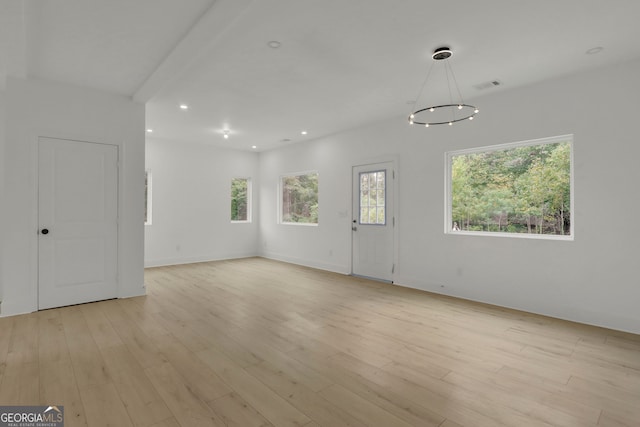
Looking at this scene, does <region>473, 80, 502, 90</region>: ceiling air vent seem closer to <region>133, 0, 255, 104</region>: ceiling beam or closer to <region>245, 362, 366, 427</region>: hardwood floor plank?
<region>133, 0, 255, 104</region>: ceiling beam

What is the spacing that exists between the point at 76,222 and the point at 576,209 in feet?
20.6

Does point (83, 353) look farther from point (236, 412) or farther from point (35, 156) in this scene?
point (35, 156)

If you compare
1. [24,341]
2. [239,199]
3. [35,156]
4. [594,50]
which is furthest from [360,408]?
[239,199]

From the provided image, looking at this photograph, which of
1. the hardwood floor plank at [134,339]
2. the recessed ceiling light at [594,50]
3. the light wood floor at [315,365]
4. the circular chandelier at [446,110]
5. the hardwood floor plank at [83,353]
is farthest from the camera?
the circular chandelier at [446,110]

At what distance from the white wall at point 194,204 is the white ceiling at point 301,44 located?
270 centimetres

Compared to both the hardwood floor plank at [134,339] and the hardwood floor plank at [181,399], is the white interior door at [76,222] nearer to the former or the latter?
the hardwood floor plank at [134,339]

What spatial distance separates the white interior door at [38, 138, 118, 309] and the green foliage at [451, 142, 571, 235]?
5.07 m

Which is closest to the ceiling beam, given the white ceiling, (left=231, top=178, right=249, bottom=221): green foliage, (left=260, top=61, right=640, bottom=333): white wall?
the white ceiling

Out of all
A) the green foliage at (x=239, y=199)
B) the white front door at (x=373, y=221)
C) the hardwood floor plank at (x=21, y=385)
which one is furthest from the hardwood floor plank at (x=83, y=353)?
the green foliage at (x=239, y=199)

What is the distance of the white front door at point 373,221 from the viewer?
567 cm

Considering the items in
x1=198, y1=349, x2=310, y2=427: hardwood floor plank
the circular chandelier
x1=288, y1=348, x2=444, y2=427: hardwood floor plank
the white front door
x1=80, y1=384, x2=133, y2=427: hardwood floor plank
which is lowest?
x1=288, y1=348, x2=444, y2=427: hardwood floor plank

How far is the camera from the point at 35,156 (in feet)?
12.9

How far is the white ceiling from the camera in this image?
257 cm

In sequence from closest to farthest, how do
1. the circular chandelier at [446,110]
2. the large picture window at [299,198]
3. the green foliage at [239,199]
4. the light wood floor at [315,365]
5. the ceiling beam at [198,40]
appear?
the light wood floor at [315,365]
the ceiling beam at [198,40]
the circular chandelier at [446,110]
the large picture window at [299,198]
the green foliage at [239,199]
